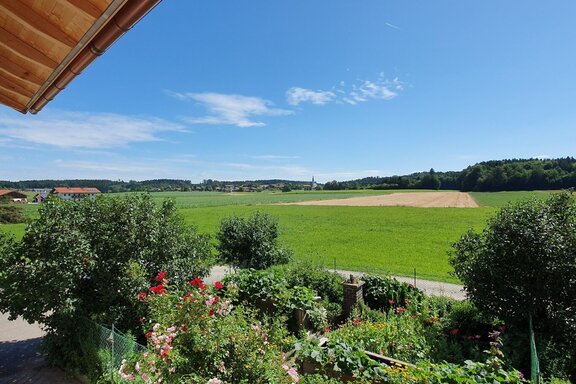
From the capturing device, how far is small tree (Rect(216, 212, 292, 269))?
13688mm

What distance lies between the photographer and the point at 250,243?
13.7 meters

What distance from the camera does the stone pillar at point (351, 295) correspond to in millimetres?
8314

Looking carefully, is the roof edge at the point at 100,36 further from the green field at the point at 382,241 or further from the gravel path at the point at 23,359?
the green field at the point at 382,241

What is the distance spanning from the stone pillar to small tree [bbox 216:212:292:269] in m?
5.81

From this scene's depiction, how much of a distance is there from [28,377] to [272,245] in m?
8.99

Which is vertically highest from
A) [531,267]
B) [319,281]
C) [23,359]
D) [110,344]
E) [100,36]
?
[100,36]

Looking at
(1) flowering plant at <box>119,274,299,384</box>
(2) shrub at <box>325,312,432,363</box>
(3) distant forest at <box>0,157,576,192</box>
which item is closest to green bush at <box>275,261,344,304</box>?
(2) shrub at <box>325,312,432,363</box>

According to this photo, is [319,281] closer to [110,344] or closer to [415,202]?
[110,344]

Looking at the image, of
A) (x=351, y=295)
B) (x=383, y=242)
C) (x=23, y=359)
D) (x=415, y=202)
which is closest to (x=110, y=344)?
(x=23, y=359)

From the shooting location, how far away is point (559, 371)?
507 cm

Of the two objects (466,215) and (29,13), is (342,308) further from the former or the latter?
(466,215)

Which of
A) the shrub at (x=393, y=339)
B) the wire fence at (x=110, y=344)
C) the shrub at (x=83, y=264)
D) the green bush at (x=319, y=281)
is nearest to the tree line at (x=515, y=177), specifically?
the green bush at (x=319, y=281)

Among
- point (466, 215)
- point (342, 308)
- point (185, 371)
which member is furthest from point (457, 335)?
point (466, 215)

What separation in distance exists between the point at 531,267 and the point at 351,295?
3.92 metres
